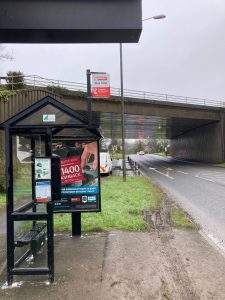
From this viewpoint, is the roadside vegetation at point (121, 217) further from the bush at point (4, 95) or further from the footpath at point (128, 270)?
the bush at point (4, 95)

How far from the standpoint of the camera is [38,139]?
22.0ft

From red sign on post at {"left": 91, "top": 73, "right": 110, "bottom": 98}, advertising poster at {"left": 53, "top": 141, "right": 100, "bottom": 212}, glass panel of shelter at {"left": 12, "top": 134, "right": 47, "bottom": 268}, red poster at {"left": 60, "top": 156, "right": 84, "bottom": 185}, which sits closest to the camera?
glass panel of shelter at {"left": 12, "top": 134, "right": 47, "bottom": 268}

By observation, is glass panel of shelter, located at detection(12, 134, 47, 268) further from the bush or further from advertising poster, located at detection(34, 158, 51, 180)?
the bush

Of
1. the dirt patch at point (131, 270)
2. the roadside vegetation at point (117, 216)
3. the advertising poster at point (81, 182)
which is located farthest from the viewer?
the roadside vegetation at point (117, 216)

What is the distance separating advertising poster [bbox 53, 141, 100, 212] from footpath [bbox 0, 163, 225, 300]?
63 centimetres

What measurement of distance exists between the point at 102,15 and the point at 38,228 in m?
3.35

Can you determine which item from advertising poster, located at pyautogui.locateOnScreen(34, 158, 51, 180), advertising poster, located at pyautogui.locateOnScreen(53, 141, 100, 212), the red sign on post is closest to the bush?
advertising poster, located at pyautogui.locateOnScreen(53, 141, 100, 212)

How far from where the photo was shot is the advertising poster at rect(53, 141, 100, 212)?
7199 millimetres

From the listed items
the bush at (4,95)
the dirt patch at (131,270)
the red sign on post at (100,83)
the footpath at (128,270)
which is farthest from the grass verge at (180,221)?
the bush at (4,95)

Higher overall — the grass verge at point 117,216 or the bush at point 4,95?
the bush at point 4,95

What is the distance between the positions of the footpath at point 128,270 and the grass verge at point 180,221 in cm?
118

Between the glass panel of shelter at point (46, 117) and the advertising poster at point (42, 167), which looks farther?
the glass panel of shelter at point (46, 117)

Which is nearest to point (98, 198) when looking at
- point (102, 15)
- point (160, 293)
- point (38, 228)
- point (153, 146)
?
point (38, 228)

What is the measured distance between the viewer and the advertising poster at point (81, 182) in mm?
7199
